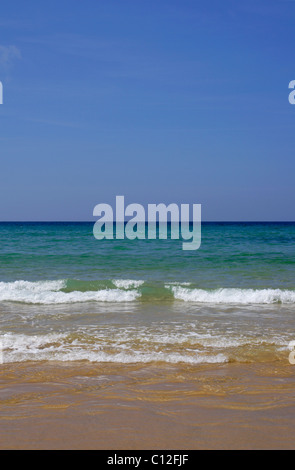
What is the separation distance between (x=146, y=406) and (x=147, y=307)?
649 centimetres

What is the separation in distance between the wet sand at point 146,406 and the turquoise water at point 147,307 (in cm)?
57

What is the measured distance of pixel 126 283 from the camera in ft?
47.8

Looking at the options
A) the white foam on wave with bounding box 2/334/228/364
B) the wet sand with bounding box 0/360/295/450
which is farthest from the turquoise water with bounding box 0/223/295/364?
the wet sand with bounding box 0/360/295/450

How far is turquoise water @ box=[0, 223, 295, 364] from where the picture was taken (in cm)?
672

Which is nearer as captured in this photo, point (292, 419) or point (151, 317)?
point (292, 419)

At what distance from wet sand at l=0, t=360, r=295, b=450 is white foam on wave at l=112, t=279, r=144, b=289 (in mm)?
Result: 8258

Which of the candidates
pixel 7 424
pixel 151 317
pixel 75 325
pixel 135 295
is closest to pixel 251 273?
pixel 135 295

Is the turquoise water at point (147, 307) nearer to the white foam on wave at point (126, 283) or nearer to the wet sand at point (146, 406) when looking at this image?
the white foam on wave at point (126, 283)

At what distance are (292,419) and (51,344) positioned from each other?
14.1 feet

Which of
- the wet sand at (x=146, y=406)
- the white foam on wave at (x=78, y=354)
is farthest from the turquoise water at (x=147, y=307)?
the wet sand at (x=146, y=406)

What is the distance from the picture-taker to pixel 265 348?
22.3 feet

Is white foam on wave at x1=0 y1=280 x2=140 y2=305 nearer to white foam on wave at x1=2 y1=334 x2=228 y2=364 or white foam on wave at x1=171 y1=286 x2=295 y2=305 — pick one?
white foam on wave at x1=171 y1=286 x2=295 y2=305
